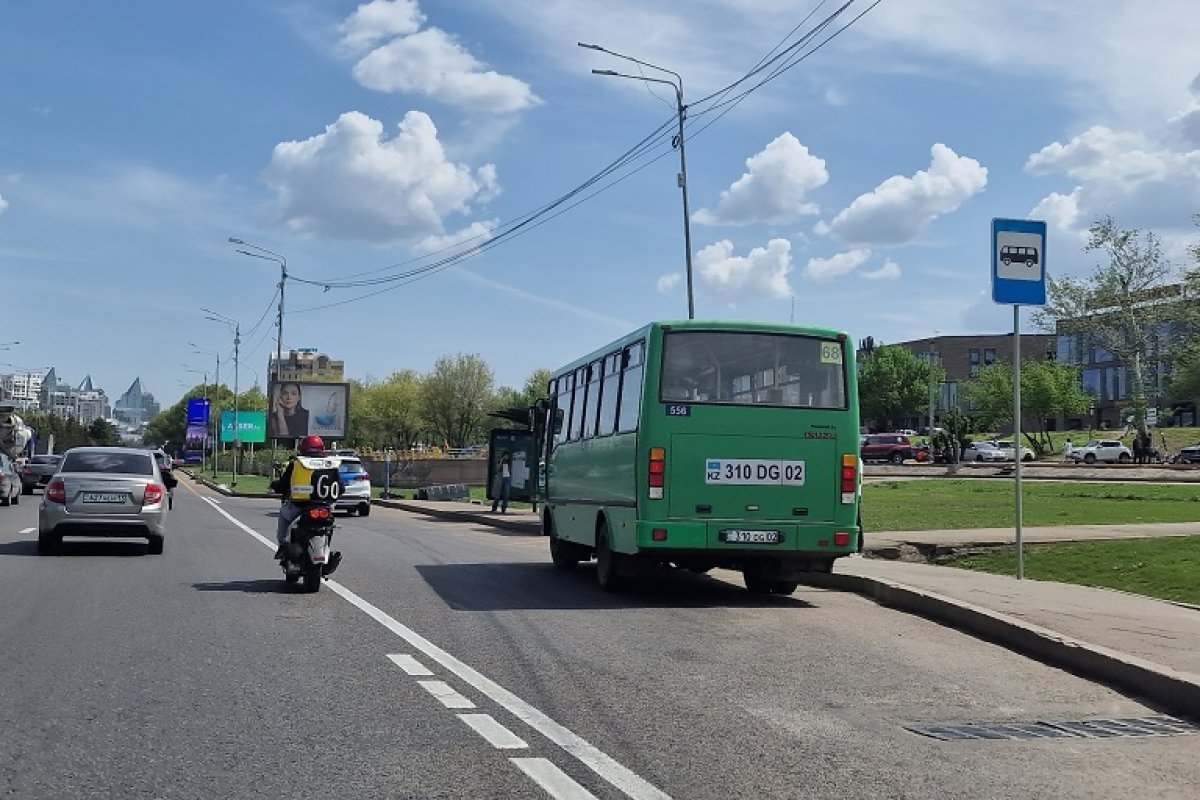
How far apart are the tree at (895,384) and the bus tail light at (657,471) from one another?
124 meters

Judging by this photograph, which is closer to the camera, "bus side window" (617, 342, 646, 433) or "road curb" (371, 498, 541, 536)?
"bus side window" (617, 342, 646, 433)

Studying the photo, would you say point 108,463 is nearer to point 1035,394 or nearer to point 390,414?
point 1035,394

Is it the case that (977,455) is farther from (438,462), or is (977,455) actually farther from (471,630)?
(471,630)

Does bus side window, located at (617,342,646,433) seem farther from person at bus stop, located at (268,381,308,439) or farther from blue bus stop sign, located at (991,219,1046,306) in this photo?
person at bus stop, located at (268,381,308,439)

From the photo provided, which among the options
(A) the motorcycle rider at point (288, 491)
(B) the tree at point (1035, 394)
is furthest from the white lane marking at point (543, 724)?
(B) the tree at point (1035, 394)

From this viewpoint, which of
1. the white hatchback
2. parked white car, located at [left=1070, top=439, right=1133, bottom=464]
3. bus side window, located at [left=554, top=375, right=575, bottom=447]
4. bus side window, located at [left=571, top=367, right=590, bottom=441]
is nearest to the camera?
bus side window, located at [left=571, top=367, right=590, bottom=441]

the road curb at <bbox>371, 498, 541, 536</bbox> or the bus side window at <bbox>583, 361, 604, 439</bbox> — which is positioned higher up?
the bus side window at <bbox>583, 361, 604, 439</bbox>

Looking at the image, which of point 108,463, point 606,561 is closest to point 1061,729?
point 606,561

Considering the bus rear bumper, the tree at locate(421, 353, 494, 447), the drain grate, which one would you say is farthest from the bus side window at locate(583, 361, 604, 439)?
the tree at locate(421, 353, 494, 447)

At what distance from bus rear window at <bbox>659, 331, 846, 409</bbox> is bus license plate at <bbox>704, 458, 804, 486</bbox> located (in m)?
0.62

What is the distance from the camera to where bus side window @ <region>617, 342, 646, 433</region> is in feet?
47.5

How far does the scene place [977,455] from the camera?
83.1m

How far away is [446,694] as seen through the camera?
26.8ft

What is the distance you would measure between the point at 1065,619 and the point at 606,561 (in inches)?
214
